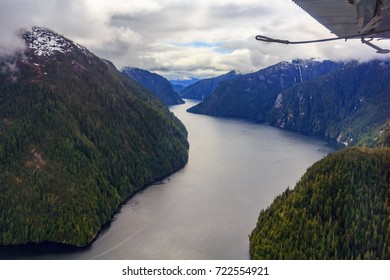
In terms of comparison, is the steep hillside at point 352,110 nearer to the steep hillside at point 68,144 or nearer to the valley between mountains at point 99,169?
the valley between mountains at point 99,169

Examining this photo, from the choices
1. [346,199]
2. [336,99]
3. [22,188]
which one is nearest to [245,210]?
[346,199]

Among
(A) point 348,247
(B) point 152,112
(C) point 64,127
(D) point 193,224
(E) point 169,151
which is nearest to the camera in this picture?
(A) point 348,247

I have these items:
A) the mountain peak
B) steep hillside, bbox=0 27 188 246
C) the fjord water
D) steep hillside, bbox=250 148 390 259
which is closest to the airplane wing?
steep hillside, bbox=250 148 390 259

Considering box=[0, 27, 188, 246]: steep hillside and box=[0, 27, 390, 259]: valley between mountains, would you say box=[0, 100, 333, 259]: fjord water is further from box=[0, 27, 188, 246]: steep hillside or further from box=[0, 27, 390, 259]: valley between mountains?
box=[0, 27, 188, 246]: steep hillside

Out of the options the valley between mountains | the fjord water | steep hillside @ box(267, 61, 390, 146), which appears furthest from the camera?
steep hillside @ box(267, 61, 390, 146)
